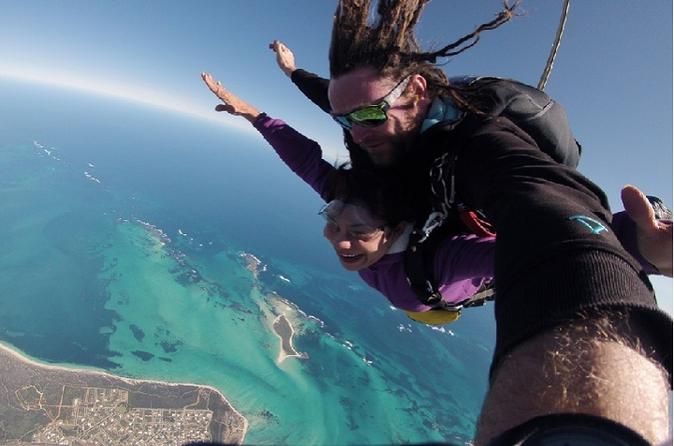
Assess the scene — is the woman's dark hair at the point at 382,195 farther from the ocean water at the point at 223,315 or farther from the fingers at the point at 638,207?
the ocean water at the point at 223,315

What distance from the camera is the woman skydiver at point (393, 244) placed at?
4.79 feet

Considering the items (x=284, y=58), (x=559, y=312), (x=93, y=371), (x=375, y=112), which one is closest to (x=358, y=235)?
(x=375, y=112)

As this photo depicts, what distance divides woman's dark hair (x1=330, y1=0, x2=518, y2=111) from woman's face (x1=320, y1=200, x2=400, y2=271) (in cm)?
68

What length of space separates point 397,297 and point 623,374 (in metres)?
1.51

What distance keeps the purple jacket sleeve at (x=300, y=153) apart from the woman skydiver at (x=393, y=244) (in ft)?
0.21

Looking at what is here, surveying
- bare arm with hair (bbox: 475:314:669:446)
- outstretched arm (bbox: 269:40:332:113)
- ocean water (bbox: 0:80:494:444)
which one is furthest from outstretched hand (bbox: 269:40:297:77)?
ocean water (bbox: 0:80:494:444)

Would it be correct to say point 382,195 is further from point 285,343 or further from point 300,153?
point 285,343

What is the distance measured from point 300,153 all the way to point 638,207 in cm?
185

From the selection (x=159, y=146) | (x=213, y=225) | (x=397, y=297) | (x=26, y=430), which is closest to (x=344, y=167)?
(x=397, y=297)

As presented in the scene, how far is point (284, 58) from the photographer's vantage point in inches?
123

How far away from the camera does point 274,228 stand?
56.6m

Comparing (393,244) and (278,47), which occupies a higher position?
(278,47)

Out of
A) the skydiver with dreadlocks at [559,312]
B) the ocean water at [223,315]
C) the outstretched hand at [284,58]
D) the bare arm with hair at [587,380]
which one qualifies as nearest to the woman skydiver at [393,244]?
the skydiver with dreadlocks at [559,312]

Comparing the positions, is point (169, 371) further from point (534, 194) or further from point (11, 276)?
point (534, 194)
